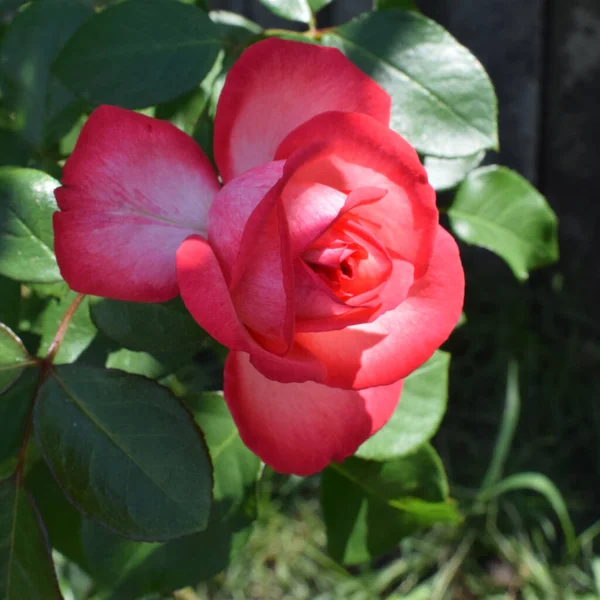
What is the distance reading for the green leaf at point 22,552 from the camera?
21.3 inches

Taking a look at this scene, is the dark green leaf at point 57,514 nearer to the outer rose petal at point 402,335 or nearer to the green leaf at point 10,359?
the green leaf at point 10,359

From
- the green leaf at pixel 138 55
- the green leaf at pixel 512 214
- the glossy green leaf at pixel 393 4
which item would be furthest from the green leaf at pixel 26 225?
the green leaf at pixel 512 214

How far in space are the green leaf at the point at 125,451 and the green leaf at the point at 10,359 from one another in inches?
1.1

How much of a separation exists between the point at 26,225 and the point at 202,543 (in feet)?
1.12

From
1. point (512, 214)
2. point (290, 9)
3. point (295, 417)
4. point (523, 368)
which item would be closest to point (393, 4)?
point (290, 9)

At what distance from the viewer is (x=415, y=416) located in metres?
0.72

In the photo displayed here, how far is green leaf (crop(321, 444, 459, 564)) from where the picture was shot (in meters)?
0.78

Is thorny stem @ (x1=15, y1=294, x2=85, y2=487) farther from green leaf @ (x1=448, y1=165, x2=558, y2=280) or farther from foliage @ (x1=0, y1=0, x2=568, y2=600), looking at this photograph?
green leaf @ (x1=448, y1=165, x2=558, y2=280)

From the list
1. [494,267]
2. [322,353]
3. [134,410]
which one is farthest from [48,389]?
[494,267]

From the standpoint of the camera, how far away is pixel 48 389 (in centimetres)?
56

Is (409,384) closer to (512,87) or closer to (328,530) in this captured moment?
(328,530)

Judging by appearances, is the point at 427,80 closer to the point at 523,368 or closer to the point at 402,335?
the point at 402,335

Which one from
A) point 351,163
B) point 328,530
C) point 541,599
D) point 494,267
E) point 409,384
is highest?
point 351,163

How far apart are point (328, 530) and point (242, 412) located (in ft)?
1.27
